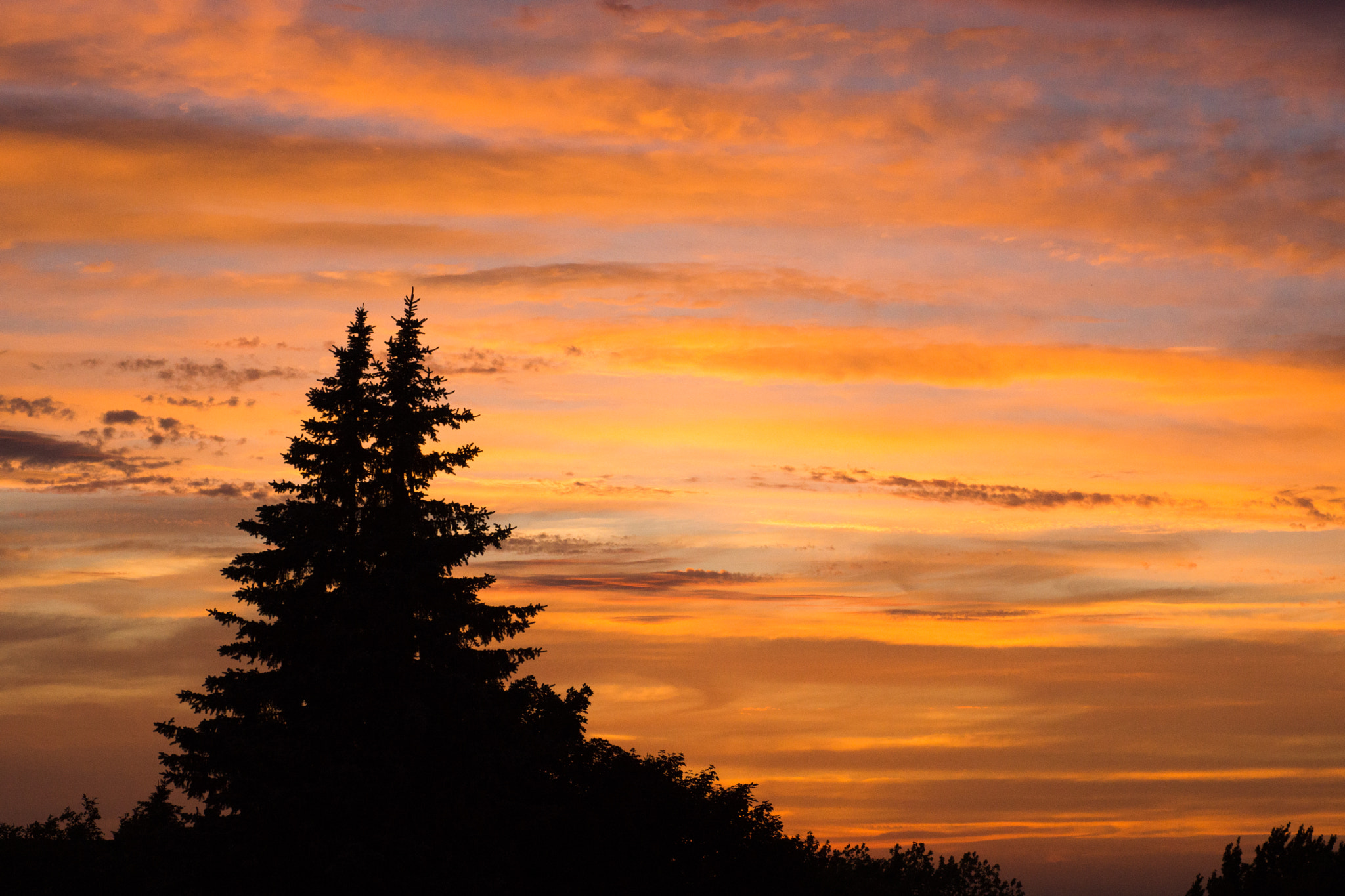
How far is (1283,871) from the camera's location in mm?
65750

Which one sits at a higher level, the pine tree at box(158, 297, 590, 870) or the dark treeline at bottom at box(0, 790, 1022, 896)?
the pine tree at box(158, 297, 590, 870)

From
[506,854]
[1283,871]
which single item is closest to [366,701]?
[506,854]

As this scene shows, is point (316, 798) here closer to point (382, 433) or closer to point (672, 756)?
point (382, 433)

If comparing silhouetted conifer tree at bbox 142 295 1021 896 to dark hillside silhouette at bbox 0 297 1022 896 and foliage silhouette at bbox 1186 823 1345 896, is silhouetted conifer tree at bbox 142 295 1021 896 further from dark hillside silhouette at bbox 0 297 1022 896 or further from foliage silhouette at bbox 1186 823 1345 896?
foliage silhouette at bbox 1186 823 1345 896

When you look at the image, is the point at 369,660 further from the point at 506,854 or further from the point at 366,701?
the point at 506,854

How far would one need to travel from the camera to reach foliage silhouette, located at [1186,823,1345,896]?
202 ft

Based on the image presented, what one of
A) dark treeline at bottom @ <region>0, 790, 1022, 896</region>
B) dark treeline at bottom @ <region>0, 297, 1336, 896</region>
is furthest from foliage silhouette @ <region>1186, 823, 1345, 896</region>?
dark treeline at bottom @ <region>0, 297, 1336, 896</region>

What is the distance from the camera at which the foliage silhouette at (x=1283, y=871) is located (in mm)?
61688

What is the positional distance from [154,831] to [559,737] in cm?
1240

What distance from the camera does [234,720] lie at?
33969 millimetres

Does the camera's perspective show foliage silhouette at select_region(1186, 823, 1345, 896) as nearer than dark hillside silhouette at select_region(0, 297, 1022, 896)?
No

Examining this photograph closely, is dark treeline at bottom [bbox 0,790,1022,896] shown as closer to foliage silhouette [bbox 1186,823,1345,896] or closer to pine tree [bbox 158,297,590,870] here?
pine tree [bbox 158,297,590,870]

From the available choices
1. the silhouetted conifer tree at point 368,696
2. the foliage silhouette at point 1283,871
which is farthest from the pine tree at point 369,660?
the foliage silhouette at point 1283,871

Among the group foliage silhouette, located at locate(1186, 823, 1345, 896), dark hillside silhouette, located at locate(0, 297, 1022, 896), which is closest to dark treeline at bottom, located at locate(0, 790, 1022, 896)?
dark hillside silhouette, located at locate(0, 297, 1022, 896)
